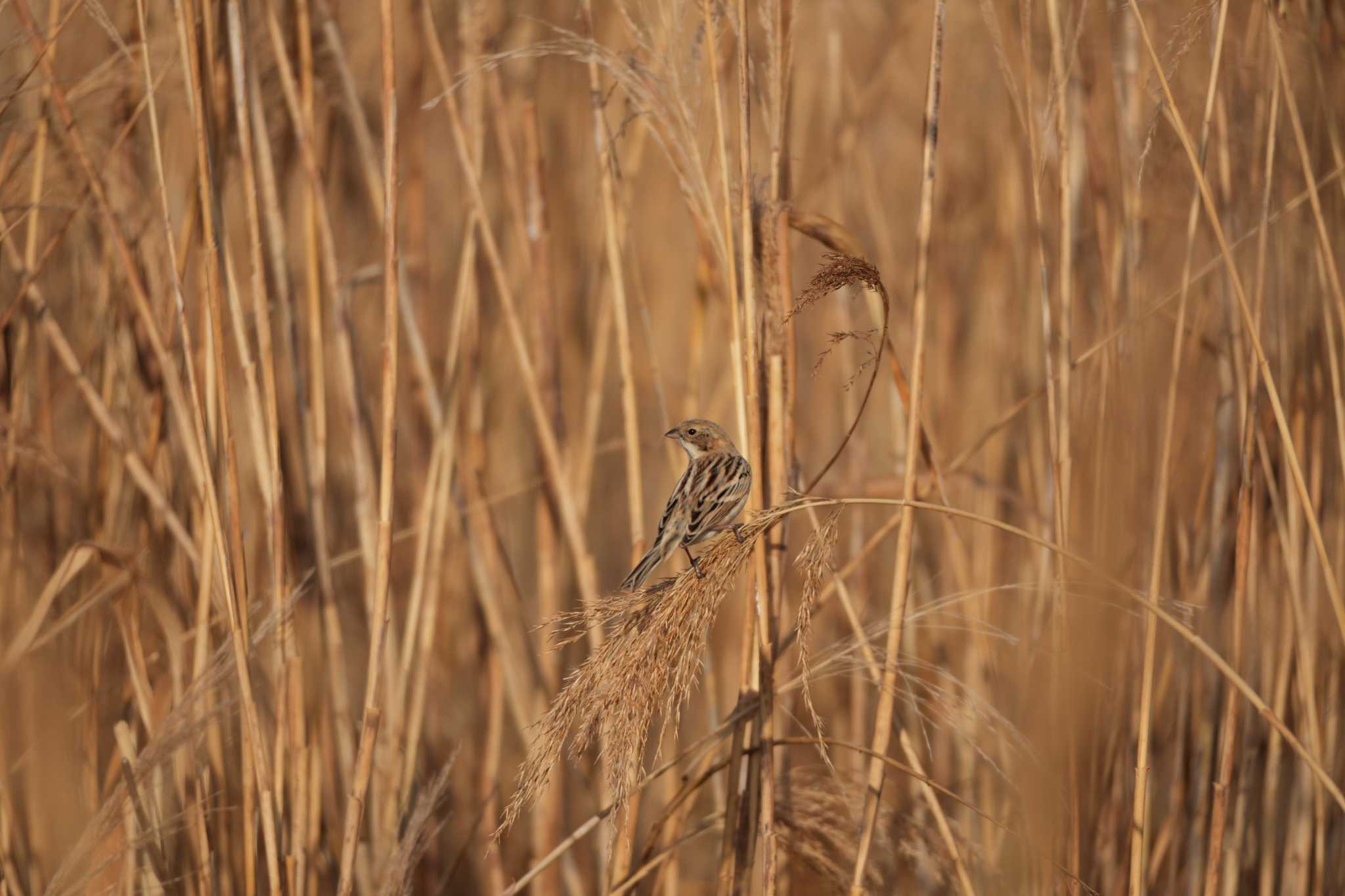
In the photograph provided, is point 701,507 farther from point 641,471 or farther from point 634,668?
point 641,471

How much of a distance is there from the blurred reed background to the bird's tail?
0.04 meters

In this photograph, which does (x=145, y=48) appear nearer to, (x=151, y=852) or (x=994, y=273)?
(x=151, y=852)

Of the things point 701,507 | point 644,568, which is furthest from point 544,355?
point 644,568

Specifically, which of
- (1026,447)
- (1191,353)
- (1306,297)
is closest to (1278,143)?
(1306,297)

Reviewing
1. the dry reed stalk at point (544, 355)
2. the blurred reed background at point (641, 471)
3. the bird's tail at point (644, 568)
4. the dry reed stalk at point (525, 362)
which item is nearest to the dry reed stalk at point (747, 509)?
the blurred reed background at point (641, 471)

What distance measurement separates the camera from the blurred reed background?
4.82ft

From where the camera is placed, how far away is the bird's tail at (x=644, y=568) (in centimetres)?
131

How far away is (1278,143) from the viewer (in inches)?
83.7

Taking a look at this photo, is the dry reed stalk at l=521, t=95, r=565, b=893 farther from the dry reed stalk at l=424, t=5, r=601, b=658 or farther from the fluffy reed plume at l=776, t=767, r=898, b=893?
the fluffy reed plume at l=776, t=767, r=898, b=893

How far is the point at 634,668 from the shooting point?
4.08ft

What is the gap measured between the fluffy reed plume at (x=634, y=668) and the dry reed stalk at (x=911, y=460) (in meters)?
0.26

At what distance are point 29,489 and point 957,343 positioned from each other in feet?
8.83

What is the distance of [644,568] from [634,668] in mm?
162

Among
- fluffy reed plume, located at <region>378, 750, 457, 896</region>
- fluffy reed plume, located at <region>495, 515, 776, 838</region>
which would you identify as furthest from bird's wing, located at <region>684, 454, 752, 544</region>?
fluffy reed plume, located at <region>378, 750, 457, 896</region>
